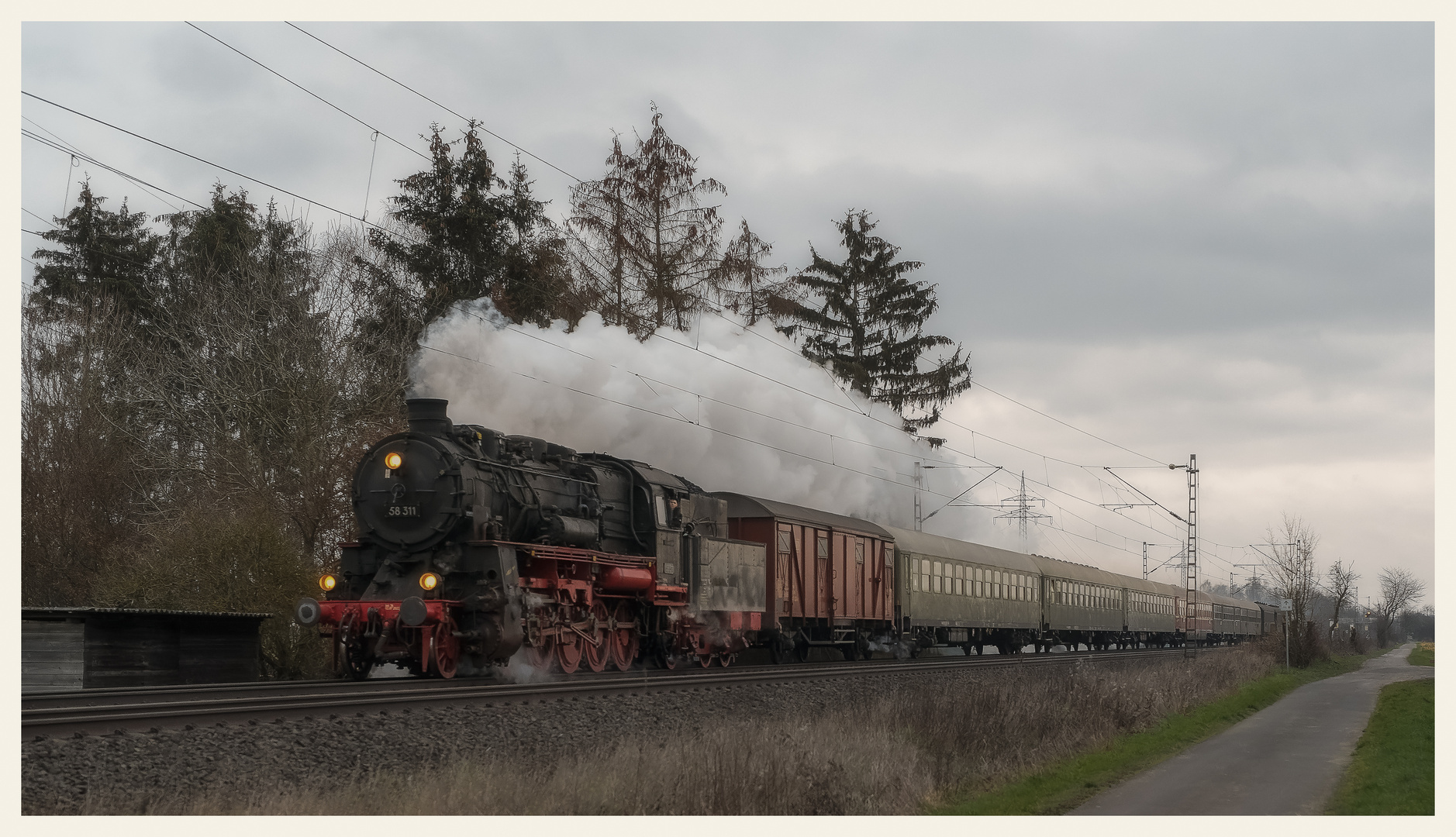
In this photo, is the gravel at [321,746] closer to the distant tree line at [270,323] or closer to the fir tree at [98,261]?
the distant tree line at [270,323]

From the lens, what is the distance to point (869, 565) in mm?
28844

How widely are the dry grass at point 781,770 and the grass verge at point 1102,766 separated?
277 millimetres

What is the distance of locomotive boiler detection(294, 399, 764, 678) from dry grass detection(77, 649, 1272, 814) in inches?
189

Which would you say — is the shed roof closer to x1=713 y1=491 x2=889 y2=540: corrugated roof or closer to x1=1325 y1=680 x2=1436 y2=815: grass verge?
x1=713 y1=491 x2=889 y2=540: corrugated roof

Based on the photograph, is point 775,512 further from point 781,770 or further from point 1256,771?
point 781,770

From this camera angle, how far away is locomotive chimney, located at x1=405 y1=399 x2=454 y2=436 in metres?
17.5

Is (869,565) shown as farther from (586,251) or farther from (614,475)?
(586,251)

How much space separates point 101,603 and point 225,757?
528 inches

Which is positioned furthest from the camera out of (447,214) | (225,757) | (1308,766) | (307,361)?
(447,214)

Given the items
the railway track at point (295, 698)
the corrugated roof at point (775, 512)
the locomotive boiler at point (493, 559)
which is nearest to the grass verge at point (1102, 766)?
the railway track at point (295, 698)

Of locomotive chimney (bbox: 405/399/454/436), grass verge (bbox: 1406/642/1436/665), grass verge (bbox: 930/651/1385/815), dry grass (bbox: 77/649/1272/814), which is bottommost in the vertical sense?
grass verge (bbox: 1406/642/1436/665)

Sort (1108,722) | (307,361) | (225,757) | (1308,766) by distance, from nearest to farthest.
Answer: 1. (225,757)
2. (1308,766)
3. (1108,722)
4. (307,361)

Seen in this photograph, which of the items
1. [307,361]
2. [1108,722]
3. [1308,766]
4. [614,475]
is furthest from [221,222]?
[1308,766]

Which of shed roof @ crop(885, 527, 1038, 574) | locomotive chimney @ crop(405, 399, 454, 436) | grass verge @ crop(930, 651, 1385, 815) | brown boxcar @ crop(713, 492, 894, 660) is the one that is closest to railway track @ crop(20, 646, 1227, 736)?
locomotive chimney @ crop(405, 399, 454, 436)
